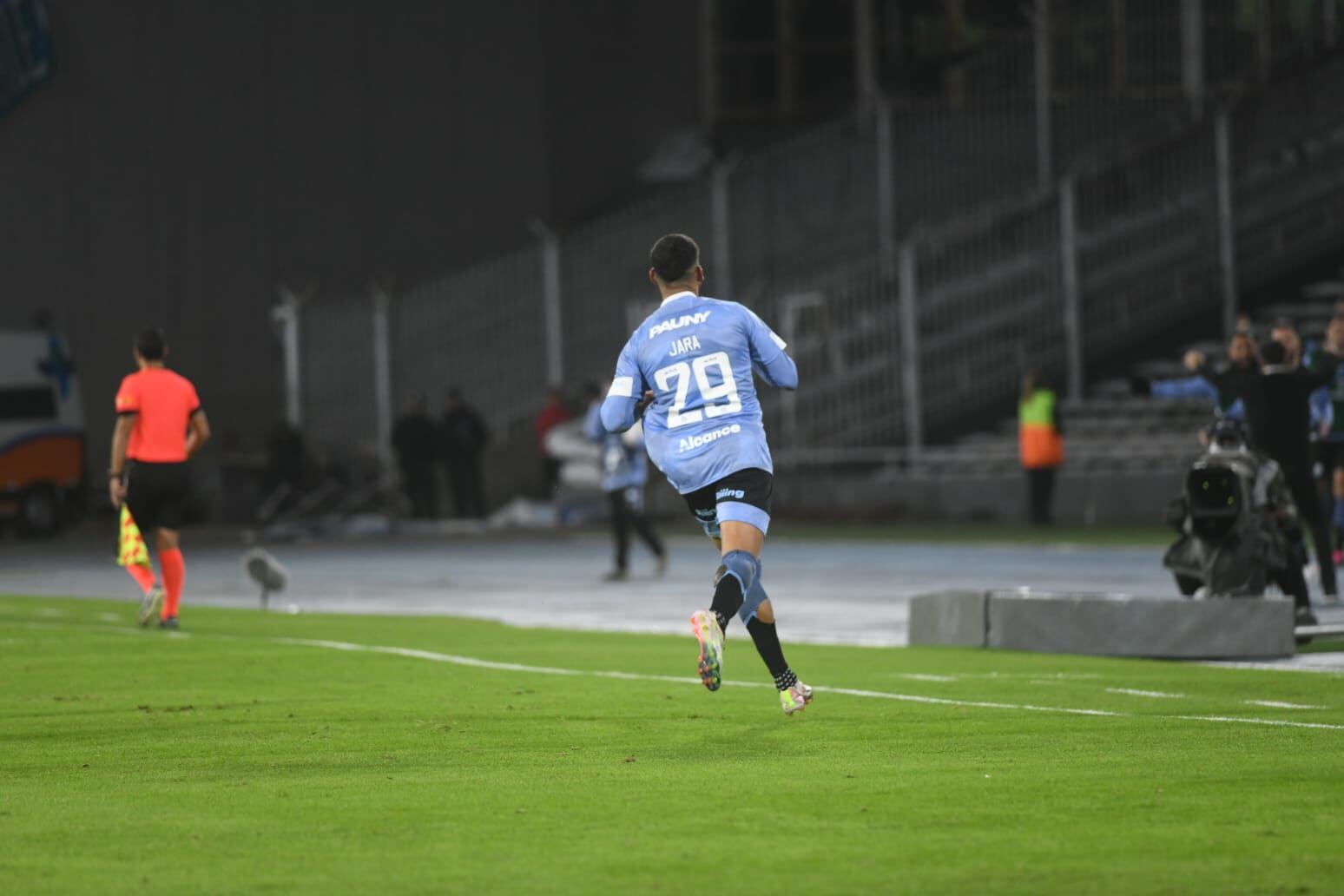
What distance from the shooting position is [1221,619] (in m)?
13.2

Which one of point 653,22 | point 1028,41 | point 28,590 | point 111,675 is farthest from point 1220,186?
point 111,675

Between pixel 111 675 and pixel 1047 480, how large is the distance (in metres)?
17.8

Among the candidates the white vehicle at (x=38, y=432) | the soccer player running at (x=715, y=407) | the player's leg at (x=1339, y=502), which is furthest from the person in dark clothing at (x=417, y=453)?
the soccer player running at (x=715, y=407)

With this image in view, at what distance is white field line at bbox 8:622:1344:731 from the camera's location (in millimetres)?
10008

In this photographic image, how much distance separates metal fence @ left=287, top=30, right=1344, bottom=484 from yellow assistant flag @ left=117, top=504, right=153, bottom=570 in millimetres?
16399

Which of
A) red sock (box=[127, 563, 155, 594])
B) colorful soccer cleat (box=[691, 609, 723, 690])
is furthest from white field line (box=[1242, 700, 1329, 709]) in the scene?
red sock (box=[127, 563, 155, 594])

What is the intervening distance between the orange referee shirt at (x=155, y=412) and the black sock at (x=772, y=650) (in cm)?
695

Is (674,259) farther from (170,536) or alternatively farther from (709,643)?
(170,536)

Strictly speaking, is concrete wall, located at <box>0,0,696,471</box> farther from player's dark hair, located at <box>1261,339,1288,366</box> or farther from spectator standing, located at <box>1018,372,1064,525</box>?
player's dark hair, located at <box>1261,339,1288,366</box>

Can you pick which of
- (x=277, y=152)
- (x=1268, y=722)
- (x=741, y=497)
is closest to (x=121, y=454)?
(x=741, y=497)

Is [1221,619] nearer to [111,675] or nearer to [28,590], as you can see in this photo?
[111,675]

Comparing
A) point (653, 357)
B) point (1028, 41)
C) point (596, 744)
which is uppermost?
point (1028, 41)

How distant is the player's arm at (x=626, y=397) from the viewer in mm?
9875

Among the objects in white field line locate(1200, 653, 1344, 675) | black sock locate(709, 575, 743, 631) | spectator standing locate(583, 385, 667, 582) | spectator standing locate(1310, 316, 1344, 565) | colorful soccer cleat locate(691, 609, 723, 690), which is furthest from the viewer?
spectator standing locate(583, 385, 667, 582)
